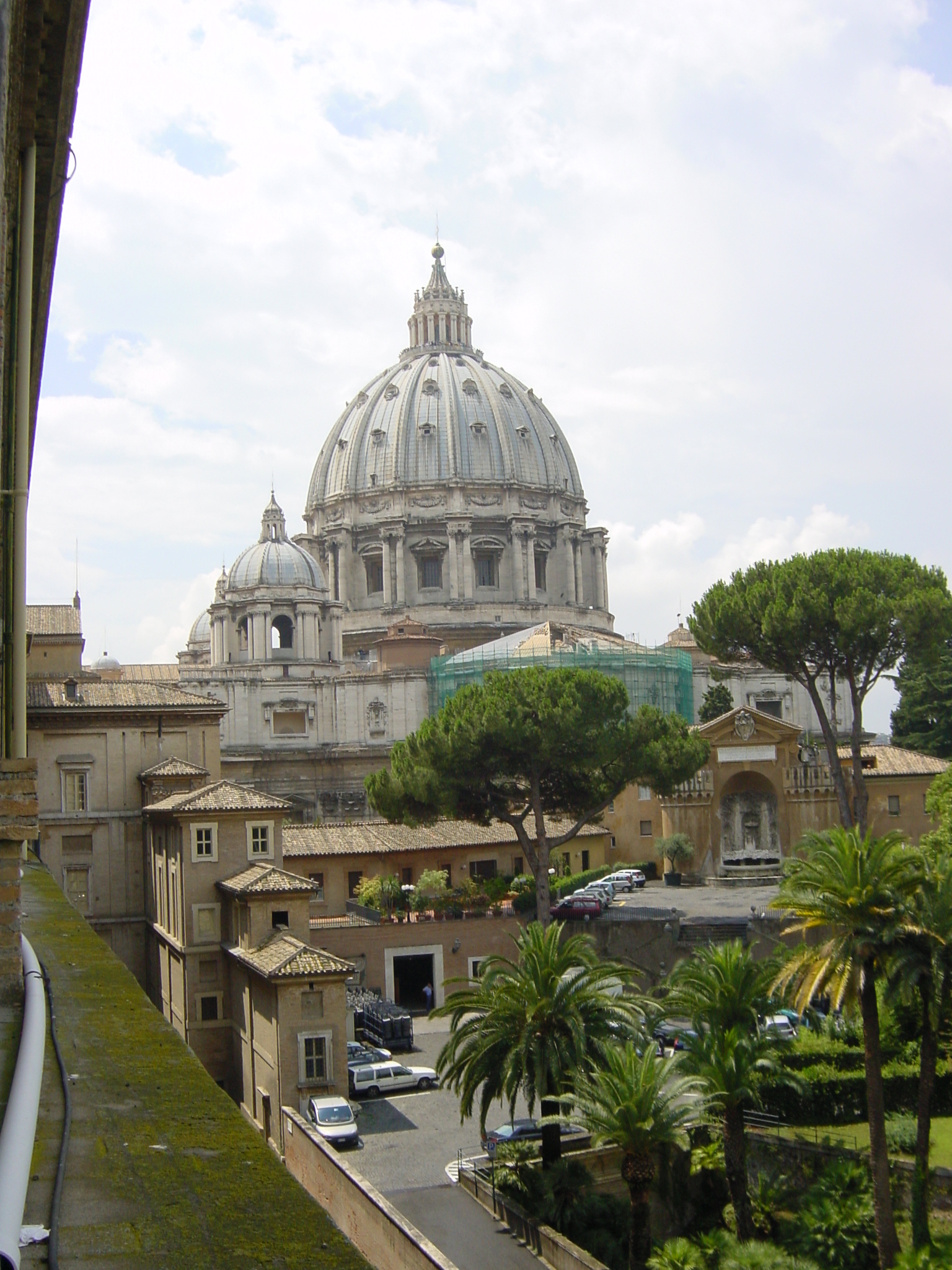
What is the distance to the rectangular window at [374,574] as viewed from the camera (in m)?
82.4

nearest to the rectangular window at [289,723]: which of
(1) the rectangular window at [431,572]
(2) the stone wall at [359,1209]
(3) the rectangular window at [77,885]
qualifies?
(1) the rectangular window at [431,572]

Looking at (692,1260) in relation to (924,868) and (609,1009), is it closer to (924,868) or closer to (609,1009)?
(609,1009)

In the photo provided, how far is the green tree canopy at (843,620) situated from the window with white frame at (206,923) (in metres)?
18.8

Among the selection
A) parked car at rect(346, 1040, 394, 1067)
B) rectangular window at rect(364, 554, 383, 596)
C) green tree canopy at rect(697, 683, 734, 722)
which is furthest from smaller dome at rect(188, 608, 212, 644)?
parked car at rect(346, 1040, 394, 1067)

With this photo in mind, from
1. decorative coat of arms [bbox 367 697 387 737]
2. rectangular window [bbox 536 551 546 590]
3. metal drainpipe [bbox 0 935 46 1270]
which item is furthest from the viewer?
rectangular window [bbox 536 551 546 590]

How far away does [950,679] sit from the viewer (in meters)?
58.7

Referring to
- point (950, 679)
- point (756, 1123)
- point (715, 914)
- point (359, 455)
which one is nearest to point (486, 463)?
point (359, 455)

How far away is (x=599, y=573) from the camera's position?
284 feet

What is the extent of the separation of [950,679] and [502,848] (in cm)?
2648

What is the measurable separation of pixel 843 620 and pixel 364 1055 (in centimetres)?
1955

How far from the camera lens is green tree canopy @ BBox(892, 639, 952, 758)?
191 feet

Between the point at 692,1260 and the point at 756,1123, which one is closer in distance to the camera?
the point at 692,1260

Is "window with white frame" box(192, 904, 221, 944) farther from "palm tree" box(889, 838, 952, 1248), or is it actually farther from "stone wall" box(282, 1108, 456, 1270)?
"palm tree" box(889, 838, 952, 1248)

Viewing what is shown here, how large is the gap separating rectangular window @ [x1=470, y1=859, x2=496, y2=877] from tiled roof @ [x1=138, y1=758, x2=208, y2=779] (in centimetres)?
1031
